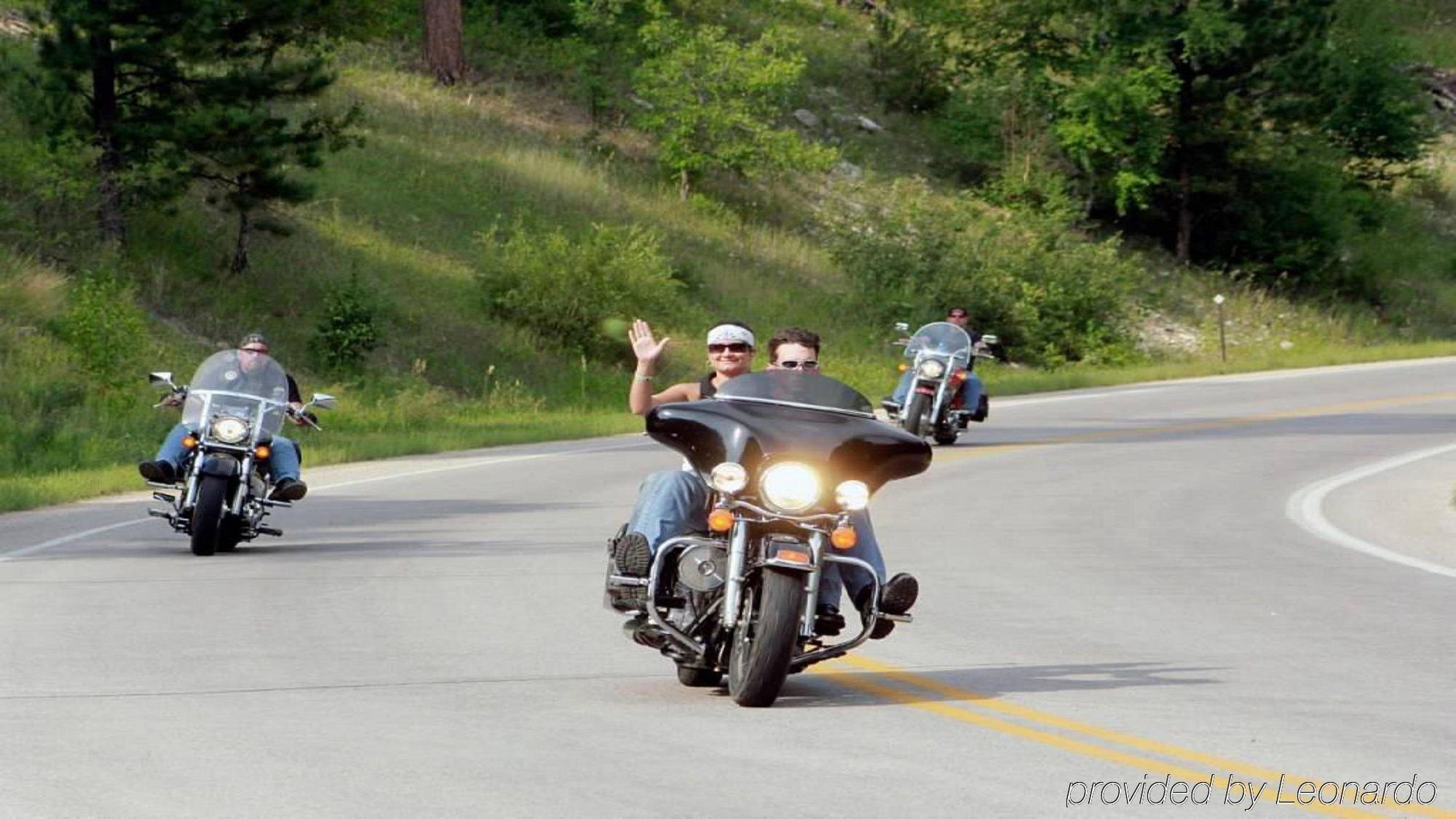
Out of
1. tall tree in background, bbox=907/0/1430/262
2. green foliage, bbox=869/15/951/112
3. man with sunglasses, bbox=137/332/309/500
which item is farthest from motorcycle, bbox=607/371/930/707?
green foliage, bbox=869/15/951/112

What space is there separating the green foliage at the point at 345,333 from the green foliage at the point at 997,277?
44.8ft

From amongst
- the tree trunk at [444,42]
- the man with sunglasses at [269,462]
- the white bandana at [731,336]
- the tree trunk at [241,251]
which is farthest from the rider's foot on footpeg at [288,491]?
the tree trunk at [444,42]

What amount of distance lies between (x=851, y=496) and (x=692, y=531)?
86 cm

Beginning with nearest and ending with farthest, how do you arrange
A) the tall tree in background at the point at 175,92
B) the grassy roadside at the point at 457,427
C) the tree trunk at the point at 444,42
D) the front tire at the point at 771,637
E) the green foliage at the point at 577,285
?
the front tire at the point at 771,637 < the grassy roadside at the point at 457,427 < the tall tree in background at the point at 175,92 < the green foliage at the point at 577,285 < the tree trunk at the point at 444,42

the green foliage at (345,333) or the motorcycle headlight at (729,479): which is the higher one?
the motorcycle headlight at (729,479)

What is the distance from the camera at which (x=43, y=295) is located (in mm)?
33125

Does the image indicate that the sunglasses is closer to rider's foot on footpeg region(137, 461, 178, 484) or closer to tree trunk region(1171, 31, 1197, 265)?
rider's foot on footpeg region(137, 461, 178, 484)

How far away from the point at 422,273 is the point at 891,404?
1643 centimetres

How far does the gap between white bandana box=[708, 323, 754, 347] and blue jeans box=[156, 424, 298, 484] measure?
721 cm

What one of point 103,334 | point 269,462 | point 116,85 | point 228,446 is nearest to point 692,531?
point 228,446

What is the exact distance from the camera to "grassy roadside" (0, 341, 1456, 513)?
23.0 meters

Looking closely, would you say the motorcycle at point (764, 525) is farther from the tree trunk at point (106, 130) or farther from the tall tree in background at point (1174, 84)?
the tall tree in background at point (1174, 84)

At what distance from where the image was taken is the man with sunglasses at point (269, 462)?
17.0 meters

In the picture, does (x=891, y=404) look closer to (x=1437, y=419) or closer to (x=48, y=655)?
(x=1437, y=419)
